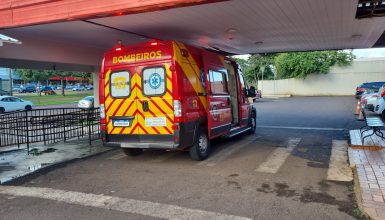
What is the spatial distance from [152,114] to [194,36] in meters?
3.62

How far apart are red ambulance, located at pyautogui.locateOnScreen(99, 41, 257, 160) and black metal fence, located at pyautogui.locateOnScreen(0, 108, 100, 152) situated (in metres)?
2.91

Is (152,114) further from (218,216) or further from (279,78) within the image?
(279,78)

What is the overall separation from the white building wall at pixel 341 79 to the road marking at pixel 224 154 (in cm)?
3151

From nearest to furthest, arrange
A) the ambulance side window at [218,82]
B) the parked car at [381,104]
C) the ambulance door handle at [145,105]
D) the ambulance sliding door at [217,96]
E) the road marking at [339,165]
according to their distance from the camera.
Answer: the road marking at [339,165] → the ambulance door handle at [145,105] → the ambulance sliding door at [217,96] → the ambulance side window at [218,82] → the parked car at [381,104]

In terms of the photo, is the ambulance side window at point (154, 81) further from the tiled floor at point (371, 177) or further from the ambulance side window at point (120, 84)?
the tiled floor at point (371, 177)

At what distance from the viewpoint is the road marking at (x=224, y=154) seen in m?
7.53

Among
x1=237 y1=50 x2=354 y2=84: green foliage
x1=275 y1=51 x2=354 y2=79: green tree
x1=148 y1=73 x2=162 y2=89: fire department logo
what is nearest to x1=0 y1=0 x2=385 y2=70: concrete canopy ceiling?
x1=148 y1=73 x2=162 y2=89: fire department logo

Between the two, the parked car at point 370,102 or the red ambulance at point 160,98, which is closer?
the red ambulance at point 160,98

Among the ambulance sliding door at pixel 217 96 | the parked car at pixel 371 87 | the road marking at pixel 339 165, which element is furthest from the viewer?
the parked car at pixel 371 87

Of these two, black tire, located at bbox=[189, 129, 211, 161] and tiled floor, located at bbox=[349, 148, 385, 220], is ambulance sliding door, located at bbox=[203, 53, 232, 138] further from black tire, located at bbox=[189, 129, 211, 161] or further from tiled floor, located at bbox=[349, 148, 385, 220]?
tiled floor, located at bbox=[349, 148, 385, 220]

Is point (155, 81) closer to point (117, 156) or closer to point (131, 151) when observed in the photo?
point (131, 151)

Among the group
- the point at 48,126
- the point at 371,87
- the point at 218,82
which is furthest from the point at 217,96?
the point at 371,87

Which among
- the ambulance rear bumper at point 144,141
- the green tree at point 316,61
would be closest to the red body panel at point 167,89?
the ambulance rear bumper at point 144,141

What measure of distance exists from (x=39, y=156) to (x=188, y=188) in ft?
15.7
